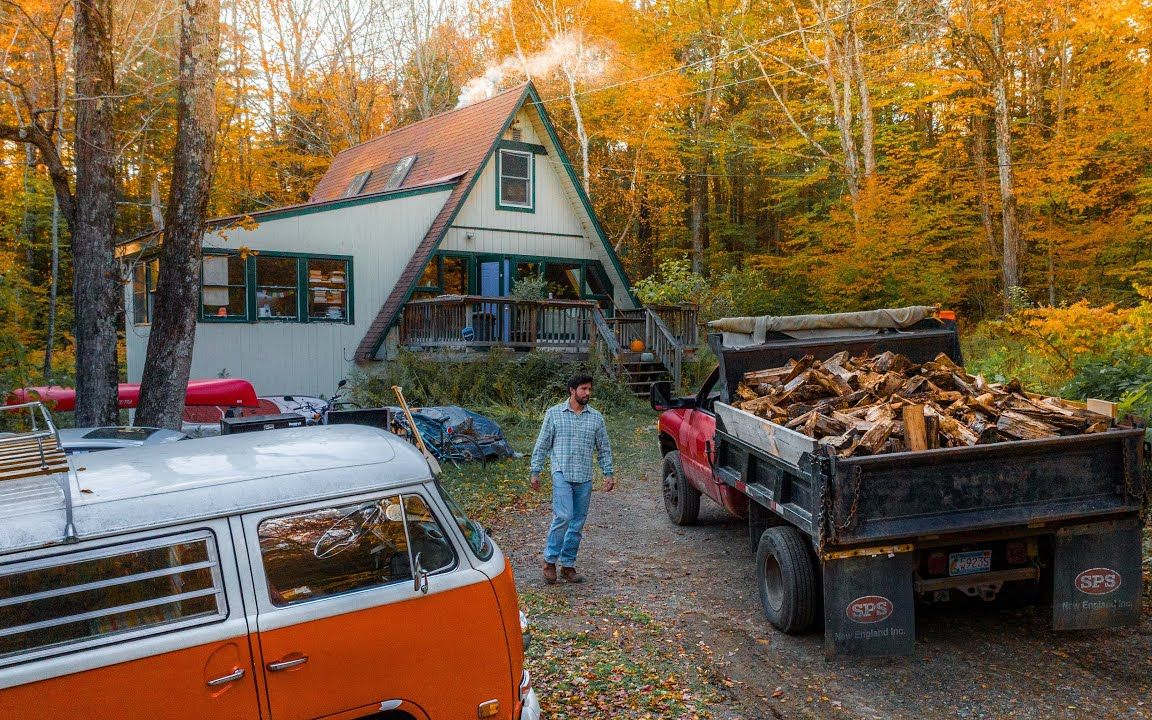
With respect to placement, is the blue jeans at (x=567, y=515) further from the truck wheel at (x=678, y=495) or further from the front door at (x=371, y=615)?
the front door at (x=371, y=615)

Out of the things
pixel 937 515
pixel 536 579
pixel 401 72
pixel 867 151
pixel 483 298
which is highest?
pixel 401 72

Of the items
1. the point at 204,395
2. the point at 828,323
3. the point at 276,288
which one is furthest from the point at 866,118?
the point at 204,395

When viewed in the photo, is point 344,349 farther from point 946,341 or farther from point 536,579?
point 946,341

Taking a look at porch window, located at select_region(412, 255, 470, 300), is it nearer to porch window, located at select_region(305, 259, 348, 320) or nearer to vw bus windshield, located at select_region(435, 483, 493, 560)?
porch window, located at select_region(305, 259, 348, 320)

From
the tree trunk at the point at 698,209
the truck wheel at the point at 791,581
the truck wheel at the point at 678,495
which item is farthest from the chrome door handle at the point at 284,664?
the tree trunk at the point at 698,209

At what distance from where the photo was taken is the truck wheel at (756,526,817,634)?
18.3 feet

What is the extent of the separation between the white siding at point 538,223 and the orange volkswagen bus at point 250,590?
55.3 ft

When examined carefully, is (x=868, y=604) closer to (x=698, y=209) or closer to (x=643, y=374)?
(x=643, y=374)

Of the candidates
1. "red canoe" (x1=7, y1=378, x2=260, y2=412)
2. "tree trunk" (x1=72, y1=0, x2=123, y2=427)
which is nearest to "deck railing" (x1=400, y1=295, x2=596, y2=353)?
"red canoe" (x1=7, y1=378, x2=260, y2=412)

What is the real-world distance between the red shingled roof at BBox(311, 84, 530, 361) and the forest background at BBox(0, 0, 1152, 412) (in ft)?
13.8

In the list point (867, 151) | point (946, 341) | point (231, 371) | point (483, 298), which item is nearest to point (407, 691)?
point (946, 341)

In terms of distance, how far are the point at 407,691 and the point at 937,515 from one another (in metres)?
3.27

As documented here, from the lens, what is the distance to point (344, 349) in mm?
Answer: 18984

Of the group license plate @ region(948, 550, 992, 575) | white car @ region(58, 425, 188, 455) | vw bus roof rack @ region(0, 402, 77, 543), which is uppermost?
vw bus roof rack @ region(0, 402, 77, 543)
